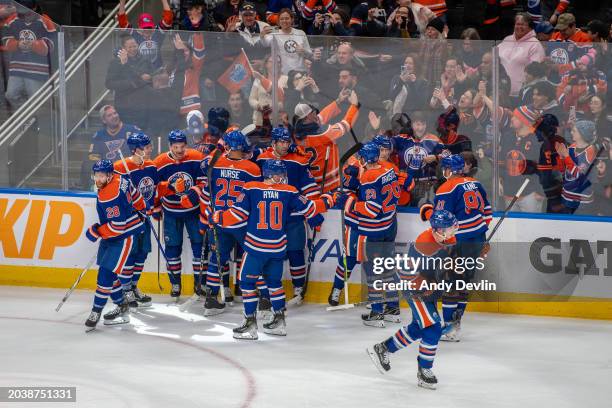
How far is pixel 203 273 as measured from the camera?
31.5 feet

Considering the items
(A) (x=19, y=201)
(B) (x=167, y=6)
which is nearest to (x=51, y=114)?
(A) (x=19, y=201)

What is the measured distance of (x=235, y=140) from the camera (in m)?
8.68

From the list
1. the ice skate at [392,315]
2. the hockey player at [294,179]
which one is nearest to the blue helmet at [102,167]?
the hockey player at [294,179]

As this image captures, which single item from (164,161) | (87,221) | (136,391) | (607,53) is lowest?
(136,391)

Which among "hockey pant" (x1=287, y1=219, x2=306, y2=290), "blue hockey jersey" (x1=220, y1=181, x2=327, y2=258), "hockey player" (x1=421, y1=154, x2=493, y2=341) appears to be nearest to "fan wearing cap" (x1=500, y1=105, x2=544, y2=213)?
"hockey player" (x1=421, y1=154, x2=493, y2=341)

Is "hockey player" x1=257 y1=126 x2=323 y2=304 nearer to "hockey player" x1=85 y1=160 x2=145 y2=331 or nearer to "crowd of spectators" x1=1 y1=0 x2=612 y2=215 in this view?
"crowd of spectators" x1=1 y1=0 x2=612 y2=215

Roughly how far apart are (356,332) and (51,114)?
12.1ft

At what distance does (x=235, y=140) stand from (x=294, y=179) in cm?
77

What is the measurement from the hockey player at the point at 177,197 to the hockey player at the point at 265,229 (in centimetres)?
107

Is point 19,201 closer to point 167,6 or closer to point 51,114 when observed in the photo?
point 51,114

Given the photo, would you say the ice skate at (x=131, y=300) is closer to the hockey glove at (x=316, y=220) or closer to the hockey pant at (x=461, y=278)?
the hockey glove at (x=316, y=220)

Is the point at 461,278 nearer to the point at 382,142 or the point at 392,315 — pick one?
the point at 392,315

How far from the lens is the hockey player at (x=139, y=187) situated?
9.05 meters

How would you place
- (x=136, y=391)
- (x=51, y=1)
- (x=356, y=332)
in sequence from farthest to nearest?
(x=51, y=1) < (x=356, y=332) < (x=136, y=391)
